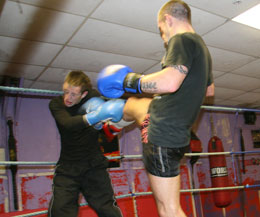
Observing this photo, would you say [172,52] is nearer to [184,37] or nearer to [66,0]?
[184,37]

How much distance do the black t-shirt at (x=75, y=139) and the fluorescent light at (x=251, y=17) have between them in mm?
2149

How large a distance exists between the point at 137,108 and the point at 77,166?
0.56 metres

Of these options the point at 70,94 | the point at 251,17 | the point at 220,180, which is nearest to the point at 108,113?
the point at 70,94

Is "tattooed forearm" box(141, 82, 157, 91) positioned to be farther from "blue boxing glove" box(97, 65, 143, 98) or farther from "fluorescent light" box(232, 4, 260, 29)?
"fluorescent light" box(232, 4, 260, 29)

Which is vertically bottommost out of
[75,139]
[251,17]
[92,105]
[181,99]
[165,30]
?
[75,139]

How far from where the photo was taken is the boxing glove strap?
1278mm

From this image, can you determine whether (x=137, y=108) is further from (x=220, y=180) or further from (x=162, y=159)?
(x=220, y=180)

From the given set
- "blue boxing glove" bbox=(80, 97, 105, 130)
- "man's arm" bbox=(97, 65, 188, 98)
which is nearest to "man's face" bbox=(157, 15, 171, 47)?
"man's arm" bbox=(97, 65, 188, 98)

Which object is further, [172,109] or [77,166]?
[77,166]

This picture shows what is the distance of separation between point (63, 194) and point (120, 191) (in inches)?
138

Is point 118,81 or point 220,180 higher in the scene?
point 118,81

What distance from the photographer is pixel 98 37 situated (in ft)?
10.2

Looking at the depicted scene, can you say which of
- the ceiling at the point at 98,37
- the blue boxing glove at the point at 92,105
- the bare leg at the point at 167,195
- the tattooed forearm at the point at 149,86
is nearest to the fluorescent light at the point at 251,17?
the ceiling at the point at 98,37

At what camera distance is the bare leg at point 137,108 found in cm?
139
